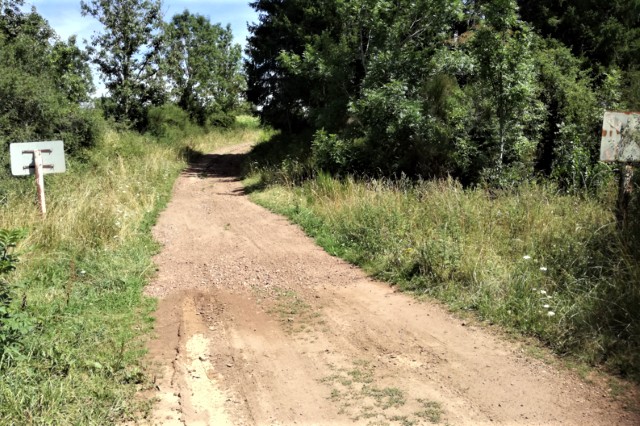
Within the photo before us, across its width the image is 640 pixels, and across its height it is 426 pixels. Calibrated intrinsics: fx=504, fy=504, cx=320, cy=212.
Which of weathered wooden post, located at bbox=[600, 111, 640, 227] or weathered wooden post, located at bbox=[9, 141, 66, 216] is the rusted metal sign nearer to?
weathered wooden post, located at bbox=[600, 111, 640, 227]

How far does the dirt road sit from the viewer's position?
145 inches

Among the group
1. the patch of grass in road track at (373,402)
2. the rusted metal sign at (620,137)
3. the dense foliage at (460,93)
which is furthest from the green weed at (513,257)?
the dense foliage at (460,93)

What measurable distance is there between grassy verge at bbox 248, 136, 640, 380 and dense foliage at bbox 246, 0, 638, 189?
2.77 metres

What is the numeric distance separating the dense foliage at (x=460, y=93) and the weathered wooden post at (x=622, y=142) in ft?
13.7

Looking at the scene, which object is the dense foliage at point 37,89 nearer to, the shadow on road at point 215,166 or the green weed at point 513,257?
the shadow on road at point 215,166

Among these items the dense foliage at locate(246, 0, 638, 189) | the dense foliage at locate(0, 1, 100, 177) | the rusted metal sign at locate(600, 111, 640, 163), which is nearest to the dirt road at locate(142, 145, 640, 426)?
the rusted metal sign at locate(600, 111, 640, 163)

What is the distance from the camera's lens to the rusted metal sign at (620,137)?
614 centimetres

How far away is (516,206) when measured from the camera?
8.02 metres

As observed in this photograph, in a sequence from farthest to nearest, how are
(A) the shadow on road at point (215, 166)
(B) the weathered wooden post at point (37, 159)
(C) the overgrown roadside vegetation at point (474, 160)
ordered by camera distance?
(A) the shadow on road at point (215, 166)
(B) the weathered wooden post at point (37, 159)
(C) the overgrown roadside vegetation at point (474, 160)

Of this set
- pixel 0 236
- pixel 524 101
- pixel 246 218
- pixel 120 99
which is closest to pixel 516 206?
pixel 524 101

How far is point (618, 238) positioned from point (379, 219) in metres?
3.78

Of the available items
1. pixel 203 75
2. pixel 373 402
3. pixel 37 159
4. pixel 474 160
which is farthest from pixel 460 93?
pixel 203 75

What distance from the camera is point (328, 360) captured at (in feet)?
14.9

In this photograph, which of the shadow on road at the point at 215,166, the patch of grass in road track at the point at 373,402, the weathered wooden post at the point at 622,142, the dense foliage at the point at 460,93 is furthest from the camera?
the shadow on road at the point at 215,166
